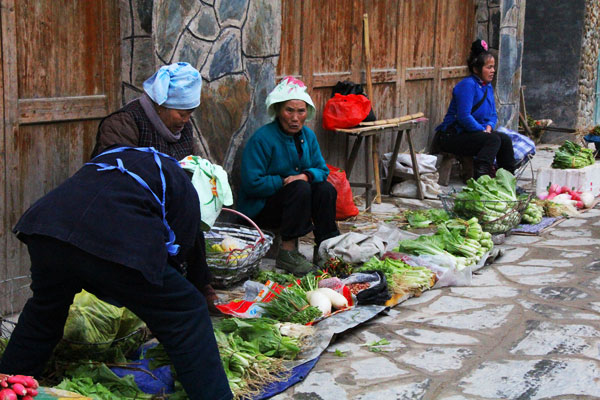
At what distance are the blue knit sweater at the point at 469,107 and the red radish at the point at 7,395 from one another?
7252 millimetres

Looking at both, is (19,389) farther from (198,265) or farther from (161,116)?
(161,116)

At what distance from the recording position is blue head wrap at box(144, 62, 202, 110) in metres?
4.80

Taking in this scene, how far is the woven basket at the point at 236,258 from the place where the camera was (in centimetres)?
552

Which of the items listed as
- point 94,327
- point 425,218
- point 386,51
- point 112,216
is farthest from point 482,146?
point 112,216

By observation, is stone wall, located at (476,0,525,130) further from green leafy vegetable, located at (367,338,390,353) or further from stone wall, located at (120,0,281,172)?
green leafy vegetable, located at (367,338,390,353)

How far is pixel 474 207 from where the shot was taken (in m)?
7.21

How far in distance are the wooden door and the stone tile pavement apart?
77.5 inches

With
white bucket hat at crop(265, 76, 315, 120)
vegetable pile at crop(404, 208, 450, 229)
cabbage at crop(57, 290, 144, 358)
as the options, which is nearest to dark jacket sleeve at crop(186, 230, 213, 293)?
cabbage at crop(57, 290, 144, 358)

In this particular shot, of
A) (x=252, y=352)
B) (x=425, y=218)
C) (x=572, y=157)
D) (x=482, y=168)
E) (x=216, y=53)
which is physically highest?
(x=216, y=53)

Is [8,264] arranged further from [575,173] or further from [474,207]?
[575,173]

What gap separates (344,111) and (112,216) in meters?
5.16

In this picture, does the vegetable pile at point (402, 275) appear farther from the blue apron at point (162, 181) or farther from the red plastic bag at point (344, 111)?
the red plastic bag at point (344, 111)

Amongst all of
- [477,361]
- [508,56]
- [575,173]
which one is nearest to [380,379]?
[477,361]

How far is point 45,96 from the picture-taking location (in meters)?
5.16
